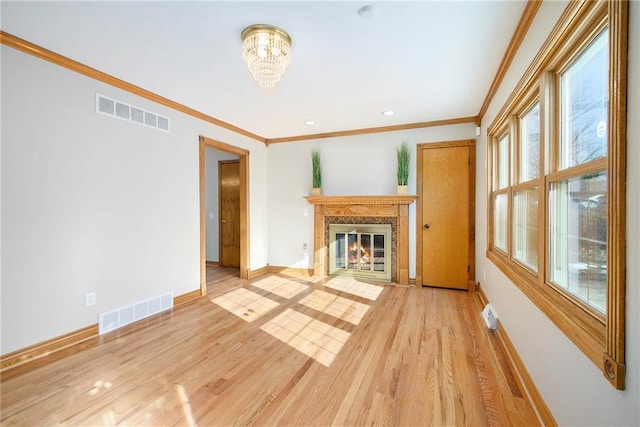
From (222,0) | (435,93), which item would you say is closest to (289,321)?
(222,0)

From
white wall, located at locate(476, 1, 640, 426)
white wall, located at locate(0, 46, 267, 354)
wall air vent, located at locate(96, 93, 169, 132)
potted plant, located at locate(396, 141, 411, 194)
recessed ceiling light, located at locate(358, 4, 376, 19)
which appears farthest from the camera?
potted plant, located at locate(396, 141, 411, 194)

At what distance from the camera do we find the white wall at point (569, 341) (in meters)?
0.86

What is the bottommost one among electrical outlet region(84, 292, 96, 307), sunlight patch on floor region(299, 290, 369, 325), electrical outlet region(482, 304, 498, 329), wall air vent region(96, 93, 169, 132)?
sunlight patch on floor region(299, 290, 369, 325)

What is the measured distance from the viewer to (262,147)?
5.15m

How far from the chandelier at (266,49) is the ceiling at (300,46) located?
0.06m

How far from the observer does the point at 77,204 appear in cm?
248

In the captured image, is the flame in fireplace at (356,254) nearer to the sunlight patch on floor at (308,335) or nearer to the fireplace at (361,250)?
the fireplace at (361,250)

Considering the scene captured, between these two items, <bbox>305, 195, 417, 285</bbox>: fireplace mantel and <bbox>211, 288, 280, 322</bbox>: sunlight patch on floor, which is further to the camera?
<bbox>305, 195, 417, 285</bbox>: fireplace mantel

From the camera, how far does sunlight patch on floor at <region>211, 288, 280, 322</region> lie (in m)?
3.20

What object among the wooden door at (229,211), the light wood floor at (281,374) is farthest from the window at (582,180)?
the wooden door at (229,211)

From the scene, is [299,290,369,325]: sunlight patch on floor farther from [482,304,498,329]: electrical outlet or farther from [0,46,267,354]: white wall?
[0,46,267,354]: white wall

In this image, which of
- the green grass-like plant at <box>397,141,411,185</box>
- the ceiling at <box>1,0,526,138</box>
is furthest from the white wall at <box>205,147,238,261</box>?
the green grass-like plant at <box>397,141,411,185</box>

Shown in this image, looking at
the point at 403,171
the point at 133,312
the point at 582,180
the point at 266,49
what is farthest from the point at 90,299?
the point at 403,171

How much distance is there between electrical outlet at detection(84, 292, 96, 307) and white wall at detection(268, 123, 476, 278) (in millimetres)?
2915
